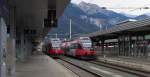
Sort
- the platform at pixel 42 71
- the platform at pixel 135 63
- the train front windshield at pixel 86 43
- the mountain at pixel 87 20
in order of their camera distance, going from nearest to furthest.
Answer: the platform at pixel 42 71 < the platform at pixel 135 63 < the train front windshield at pixel 86 43 < the mountain at pixel 87 20

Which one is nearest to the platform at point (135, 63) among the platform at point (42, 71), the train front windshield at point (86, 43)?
the platform at point (42, 71)

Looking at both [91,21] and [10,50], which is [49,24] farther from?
[91,21]

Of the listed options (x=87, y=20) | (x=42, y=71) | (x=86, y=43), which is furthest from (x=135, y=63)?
(x=87, y=20)

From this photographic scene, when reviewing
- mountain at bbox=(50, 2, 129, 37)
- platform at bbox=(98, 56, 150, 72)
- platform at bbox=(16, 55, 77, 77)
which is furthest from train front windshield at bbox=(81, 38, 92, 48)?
mountain at bbox=(50, 2, 129, 37)

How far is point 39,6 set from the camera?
2519 cm

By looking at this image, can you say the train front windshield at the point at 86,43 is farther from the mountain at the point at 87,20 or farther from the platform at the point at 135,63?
the mountain at the point at 87,20

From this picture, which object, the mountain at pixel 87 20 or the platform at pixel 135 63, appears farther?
the mountain at pixel 87 20

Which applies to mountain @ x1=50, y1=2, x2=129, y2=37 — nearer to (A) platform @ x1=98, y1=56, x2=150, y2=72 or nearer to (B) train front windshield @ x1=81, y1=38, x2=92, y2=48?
(B) train front windshield @ x1=81, y1=38, x2=92, y2=48

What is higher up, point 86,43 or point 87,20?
point 87,20

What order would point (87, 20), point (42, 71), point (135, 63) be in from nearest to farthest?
point (42, 71) → point (135, 63) → point (87, 20)

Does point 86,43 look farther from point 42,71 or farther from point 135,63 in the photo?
point 42,71

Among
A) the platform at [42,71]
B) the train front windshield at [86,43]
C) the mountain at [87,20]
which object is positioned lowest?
the platform at [42,71]

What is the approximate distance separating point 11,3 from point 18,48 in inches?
787

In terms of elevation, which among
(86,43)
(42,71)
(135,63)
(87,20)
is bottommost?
(42,71)
